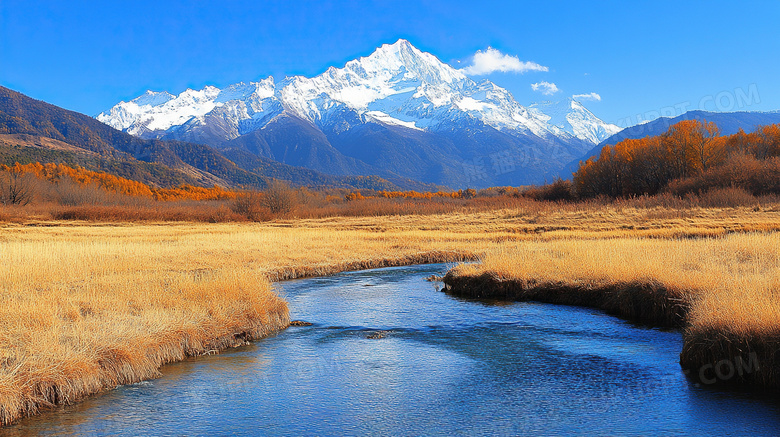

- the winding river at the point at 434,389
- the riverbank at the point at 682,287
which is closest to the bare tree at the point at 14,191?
the riverbank at the point at 682,287

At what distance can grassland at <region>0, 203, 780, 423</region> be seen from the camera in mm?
10734

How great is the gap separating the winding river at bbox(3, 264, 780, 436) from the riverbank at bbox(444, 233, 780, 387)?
803mm

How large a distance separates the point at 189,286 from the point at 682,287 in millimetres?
15811

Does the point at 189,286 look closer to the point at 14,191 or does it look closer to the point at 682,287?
the point at 682,287

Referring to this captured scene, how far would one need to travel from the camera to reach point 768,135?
3543 inches

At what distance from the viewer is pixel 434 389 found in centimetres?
1100

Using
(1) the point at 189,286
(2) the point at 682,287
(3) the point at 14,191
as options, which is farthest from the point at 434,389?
(3) the point at 14,191

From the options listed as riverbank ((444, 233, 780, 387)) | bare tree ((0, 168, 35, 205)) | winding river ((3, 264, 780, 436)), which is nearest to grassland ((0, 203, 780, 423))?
riverbank ((444, 233, 780, 387))

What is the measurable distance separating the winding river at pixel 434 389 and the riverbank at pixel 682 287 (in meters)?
0.80

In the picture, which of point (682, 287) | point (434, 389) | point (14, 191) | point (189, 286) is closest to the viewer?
point (434, 389)

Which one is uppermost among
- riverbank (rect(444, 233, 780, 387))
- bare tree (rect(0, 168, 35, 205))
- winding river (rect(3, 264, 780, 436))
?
bare tree (rect(0, 168, 35, 205))

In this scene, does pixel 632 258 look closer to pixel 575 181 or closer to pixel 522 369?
pixel 522 369

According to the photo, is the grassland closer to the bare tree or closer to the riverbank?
the riverbank

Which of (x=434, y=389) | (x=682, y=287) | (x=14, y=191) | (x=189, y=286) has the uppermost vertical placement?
(x=14, y=191)
